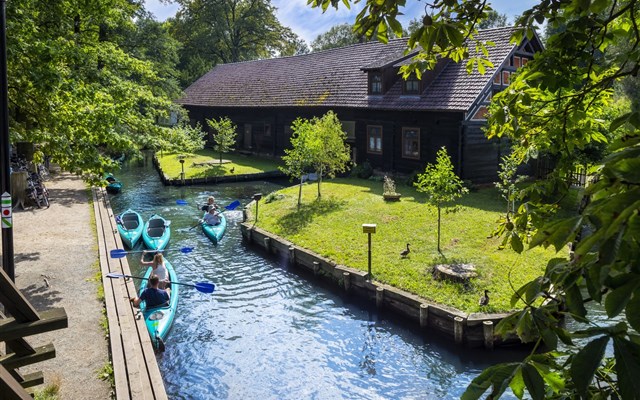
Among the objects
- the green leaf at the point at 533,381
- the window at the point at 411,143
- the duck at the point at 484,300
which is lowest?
the duck at the point at 484,300

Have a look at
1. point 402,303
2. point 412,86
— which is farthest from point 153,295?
point 412,86

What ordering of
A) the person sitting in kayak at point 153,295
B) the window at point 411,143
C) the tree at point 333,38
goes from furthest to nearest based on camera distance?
the tree at point 333,38
the window at point 411,143
the person sitting in kayak at point 153,295

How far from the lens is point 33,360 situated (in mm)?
5227

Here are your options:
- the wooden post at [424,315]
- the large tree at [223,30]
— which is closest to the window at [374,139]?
the wooden post at [424,315]

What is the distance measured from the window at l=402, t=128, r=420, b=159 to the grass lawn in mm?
10115

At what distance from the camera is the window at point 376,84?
2810cm

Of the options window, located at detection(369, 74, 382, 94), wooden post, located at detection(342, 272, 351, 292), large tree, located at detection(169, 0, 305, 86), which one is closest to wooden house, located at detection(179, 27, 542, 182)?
window, located at detection(369, 74, 382, 94)

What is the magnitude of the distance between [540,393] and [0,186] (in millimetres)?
9198

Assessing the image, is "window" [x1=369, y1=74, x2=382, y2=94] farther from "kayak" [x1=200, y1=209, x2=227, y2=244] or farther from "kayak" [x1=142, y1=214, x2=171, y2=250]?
"kayak" [x1=142, y1=214, x2=171, y2=250]

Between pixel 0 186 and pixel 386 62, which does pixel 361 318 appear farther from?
pixel 386 62

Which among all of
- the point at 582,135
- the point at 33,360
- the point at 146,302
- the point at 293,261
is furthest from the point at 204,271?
the point at 582,135

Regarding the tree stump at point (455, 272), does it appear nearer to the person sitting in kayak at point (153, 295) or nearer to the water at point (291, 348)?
the water at point (291, 348)

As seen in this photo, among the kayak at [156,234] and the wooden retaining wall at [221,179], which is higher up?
the wooden retaining wall at [221,179]

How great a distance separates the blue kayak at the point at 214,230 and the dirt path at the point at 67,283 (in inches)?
Answer: 158
